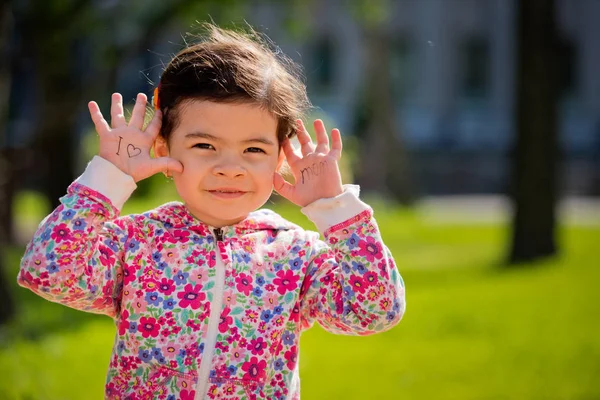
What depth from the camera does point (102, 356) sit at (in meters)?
6.28

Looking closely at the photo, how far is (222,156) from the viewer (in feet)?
8.64

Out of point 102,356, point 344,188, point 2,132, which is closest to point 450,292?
point 102,356

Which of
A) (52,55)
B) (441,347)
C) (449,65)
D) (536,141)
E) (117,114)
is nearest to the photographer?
(117,114)

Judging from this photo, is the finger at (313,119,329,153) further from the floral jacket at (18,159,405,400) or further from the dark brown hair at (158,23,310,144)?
the floral jacket at (18,159,405,400)

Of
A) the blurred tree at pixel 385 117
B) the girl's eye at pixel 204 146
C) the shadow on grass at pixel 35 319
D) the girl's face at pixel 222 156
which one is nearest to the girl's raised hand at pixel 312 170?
the girl's face at pixel 222 156

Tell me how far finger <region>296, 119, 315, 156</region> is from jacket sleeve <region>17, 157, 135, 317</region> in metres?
0.54

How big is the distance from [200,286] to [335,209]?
0.43m

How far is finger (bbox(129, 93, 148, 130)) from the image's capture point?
267cm

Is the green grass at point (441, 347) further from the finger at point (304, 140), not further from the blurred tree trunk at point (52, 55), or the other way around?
the blurred tree trunk at point (52, 55)

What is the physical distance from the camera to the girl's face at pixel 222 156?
2629 mm

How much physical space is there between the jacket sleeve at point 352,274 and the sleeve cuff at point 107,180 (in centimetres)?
52

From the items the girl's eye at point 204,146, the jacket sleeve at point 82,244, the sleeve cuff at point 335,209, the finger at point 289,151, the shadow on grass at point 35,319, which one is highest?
the finger at point 289,151

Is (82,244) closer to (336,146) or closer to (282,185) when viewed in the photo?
(282,185)

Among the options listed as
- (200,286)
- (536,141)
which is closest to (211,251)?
(200,286)
